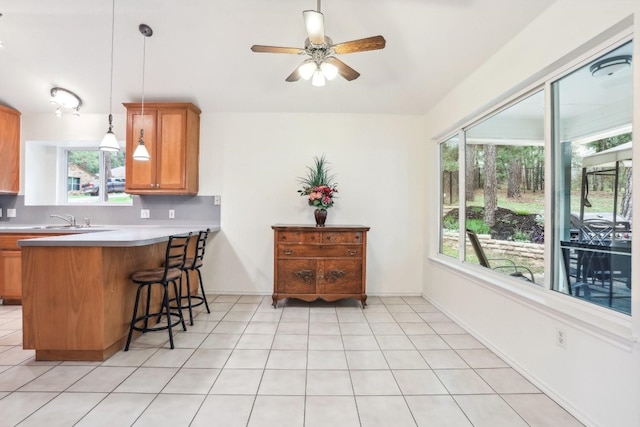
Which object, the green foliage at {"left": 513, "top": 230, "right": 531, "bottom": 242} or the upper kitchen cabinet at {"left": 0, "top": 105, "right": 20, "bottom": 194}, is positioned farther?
the upper kitchen cabinet at {"left": 0, "top": 105, "right": 20, "bottom": 194}

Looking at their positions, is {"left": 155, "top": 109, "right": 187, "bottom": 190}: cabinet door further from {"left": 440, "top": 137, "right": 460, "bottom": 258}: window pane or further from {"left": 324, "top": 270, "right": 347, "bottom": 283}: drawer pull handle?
{"left": 440, "top": 137, "right": 460, "bottom": 258}: window pane

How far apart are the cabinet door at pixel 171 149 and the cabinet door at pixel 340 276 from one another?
2045 mm

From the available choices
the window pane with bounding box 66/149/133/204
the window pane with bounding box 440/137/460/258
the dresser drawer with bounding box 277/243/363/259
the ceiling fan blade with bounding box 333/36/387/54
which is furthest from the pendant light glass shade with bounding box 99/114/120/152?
the window pane with bounding box 440/137/460/258

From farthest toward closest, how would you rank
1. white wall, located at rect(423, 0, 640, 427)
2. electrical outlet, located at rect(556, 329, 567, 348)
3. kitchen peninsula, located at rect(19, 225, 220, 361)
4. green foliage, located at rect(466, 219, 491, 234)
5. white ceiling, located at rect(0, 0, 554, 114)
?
green foliage, located at rect(466, 219, 491, 234) → white ceiling, located at rect(0, 0, 554, 114) → kitchen peninsula, located at rect(19, 225, 220, 361) → electrical outlet, located at rect(556, 329, 567, 348) → white wall, located at rect(423, 0, 640, 427)

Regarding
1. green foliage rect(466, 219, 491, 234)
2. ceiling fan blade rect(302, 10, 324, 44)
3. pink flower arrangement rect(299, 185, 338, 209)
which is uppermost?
ceiling fan blade rect(302, 10, 324, 44)

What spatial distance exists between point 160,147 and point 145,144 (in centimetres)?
19

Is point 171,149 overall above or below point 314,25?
below

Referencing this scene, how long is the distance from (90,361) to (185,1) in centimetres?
298

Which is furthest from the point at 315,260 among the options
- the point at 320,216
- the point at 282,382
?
the point at 282,382

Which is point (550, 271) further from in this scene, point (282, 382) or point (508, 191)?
point (282, 382)

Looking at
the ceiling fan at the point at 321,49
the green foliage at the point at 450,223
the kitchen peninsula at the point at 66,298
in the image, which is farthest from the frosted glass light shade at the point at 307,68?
the green foliage at the point at 450,223

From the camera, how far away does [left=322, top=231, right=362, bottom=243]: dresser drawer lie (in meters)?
3.55

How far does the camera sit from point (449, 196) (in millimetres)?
3668

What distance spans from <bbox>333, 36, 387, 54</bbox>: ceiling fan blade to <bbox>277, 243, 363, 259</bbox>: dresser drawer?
2.06m
